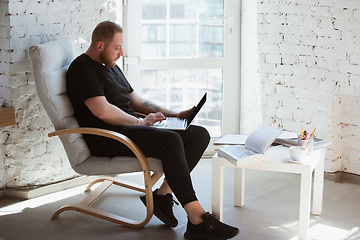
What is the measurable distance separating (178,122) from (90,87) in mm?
587

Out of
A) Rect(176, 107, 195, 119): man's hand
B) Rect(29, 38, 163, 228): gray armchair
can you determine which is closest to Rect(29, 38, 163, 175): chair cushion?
Rect(29, 38, 163, 228): gray armchair

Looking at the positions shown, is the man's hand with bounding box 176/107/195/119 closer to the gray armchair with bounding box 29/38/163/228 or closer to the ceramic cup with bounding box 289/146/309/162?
the gray armchair with bounding box 29/38/163/228

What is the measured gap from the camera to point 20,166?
8.48ft

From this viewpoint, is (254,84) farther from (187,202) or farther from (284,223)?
(187,202)

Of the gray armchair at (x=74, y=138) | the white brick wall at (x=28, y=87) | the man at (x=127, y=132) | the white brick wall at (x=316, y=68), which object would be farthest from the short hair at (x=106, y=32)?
the white brick wall at (x=316, y=68)

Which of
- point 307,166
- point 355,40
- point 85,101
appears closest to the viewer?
point 307,166

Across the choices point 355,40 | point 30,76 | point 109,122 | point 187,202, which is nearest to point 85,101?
point 109,122

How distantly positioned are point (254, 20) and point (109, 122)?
1.75 m

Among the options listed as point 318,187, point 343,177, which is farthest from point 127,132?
point 343,177

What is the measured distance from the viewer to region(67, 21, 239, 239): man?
6.38ft

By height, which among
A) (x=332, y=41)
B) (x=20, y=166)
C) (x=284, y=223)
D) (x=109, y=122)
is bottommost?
(x=284, y=223)

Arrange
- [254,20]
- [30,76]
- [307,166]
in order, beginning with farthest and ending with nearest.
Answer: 1. [254,20]
2. [30,76]
3. [307,166]

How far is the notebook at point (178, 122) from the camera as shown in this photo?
220cm

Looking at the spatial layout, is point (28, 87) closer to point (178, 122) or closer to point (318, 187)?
point (178, 122)
